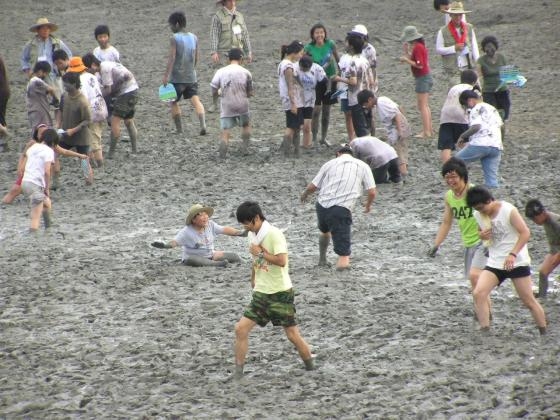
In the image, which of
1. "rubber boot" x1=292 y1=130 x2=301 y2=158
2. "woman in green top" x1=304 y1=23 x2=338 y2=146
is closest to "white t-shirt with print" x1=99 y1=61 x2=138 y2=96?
"rubber boot" x1=292 y1=130 x2=301 y2=158

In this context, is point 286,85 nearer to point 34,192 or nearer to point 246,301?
point 34,192

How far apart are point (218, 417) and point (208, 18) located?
1818 centimetres

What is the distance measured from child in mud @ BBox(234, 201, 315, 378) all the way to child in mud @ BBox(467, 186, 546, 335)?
5.03ft

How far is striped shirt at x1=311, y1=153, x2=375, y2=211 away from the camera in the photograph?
11289 millimetres

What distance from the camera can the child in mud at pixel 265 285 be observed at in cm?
856

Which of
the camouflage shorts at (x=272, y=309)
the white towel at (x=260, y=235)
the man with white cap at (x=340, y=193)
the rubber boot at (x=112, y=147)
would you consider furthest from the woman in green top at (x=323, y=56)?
the camouflage shorts at (x=272, y=309)

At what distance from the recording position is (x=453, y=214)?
9914 millimetres

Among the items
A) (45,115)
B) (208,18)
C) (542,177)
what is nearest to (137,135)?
(45,115)

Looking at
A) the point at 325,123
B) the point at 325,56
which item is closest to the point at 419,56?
the point at 325,56

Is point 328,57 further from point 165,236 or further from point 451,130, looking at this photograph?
point 165,236

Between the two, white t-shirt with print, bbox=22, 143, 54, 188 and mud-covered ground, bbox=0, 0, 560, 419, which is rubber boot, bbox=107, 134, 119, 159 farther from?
white t-shirt with print, bbox=22, 143, 54, 188

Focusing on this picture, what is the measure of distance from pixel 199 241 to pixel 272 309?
320 cm

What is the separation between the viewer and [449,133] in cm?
1496

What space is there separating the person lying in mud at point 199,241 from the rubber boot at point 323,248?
2.76 feet
